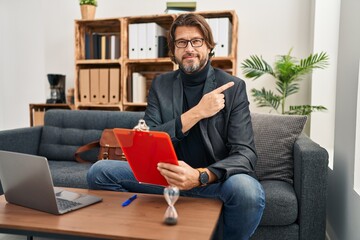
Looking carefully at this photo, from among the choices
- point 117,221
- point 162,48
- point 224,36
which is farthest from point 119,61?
point 117,221

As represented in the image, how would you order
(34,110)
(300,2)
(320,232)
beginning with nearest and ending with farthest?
(320,232)
(300,2)
(34,110)

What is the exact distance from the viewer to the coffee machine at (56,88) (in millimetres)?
3338

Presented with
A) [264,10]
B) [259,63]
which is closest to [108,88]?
[259,63]

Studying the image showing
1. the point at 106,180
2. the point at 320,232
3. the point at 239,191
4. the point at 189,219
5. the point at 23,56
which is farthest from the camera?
the point at 23,56

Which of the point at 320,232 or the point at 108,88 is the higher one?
the point at 108,88

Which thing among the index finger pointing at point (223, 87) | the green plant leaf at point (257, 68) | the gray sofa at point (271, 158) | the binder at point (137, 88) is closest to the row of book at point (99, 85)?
the binder at point (137, 88)

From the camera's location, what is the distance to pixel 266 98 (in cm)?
279

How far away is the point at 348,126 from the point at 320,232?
1.69ft

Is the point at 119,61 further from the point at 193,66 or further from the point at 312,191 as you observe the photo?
the point at 312,191

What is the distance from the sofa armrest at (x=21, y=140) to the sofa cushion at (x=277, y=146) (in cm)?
162

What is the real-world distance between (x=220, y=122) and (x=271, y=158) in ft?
1.79

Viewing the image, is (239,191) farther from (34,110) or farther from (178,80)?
(34,110)

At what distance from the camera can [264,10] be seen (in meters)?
3.11

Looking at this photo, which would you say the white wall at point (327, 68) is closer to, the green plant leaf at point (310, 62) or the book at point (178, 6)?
the green plant leaf at point (310, 62)
